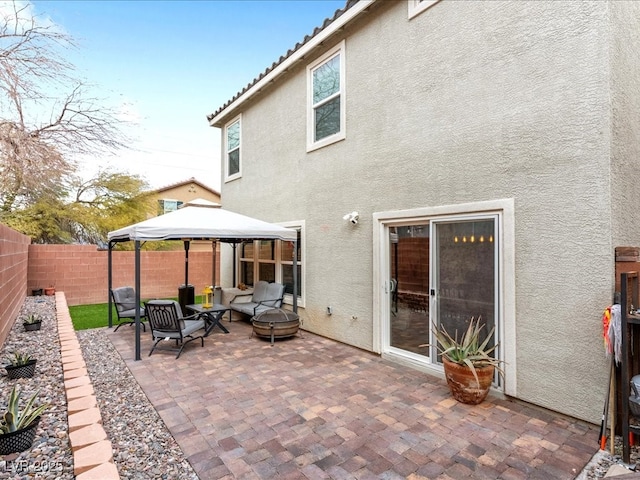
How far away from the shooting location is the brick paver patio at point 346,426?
347cm

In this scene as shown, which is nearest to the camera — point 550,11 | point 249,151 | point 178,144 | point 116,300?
point 550,11

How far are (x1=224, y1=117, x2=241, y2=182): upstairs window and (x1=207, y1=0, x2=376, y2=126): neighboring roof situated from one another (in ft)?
2.80

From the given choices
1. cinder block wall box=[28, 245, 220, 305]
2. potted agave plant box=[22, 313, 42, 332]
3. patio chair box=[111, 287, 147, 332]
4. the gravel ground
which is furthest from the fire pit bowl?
cinder block wall box=[28, 245, 220, 305]

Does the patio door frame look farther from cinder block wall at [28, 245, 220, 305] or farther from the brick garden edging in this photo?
cinder block wall at [28, 245, 220, 305]

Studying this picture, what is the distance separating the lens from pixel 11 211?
53.5 feet

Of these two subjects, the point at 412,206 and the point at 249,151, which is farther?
the point at 249,151

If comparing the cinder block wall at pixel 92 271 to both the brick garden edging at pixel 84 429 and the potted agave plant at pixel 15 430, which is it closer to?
the brick garden edging at pixel 84 429

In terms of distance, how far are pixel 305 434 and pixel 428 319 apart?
3.07 metres

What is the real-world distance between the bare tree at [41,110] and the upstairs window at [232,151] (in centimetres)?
342

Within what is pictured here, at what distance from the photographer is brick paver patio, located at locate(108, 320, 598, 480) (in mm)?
3471

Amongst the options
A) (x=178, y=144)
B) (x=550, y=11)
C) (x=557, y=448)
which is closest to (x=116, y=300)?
(x=557, y=448)

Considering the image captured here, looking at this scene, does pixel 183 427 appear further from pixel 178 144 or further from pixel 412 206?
pixel 178 144

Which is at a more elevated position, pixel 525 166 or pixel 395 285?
pixel 525 166

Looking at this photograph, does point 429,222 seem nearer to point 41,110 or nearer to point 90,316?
point 90,316
